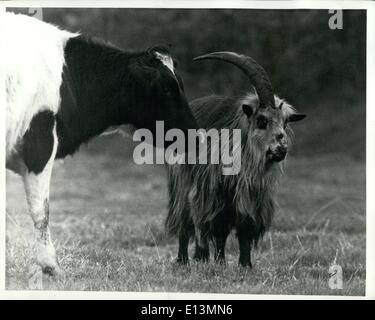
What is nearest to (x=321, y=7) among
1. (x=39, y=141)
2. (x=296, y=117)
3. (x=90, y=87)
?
(x=296, y=117)

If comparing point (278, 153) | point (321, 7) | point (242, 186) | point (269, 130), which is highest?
point (321, 7)

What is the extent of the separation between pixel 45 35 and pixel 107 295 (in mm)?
2477

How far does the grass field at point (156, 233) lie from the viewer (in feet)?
28.2

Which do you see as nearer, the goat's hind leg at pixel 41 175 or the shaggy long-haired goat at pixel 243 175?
the goat's hind leg at pixel 41 175

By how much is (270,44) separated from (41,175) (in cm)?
263

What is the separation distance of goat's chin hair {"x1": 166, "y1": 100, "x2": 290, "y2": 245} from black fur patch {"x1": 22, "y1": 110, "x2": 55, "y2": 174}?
137 centimetres

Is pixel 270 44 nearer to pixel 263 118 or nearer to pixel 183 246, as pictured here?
pixel 263 118

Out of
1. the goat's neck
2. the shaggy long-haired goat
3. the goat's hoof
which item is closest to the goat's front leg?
the shaggy long-haired goat

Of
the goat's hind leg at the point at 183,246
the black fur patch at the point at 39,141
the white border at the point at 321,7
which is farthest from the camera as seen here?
the goat's hind leg at the point at 183,246

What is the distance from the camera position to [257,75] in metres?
8.48

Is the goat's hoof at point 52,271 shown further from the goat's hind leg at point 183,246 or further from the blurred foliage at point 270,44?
the blurred foliage at point 270,44

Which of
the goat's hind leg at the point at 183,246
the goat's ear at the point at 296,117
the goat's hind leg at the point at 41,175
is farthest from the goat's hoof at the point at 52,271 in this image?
the goat's ear at the point at 296,117

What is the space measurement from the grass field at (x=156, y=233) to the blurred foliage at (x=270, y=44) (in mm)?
648
